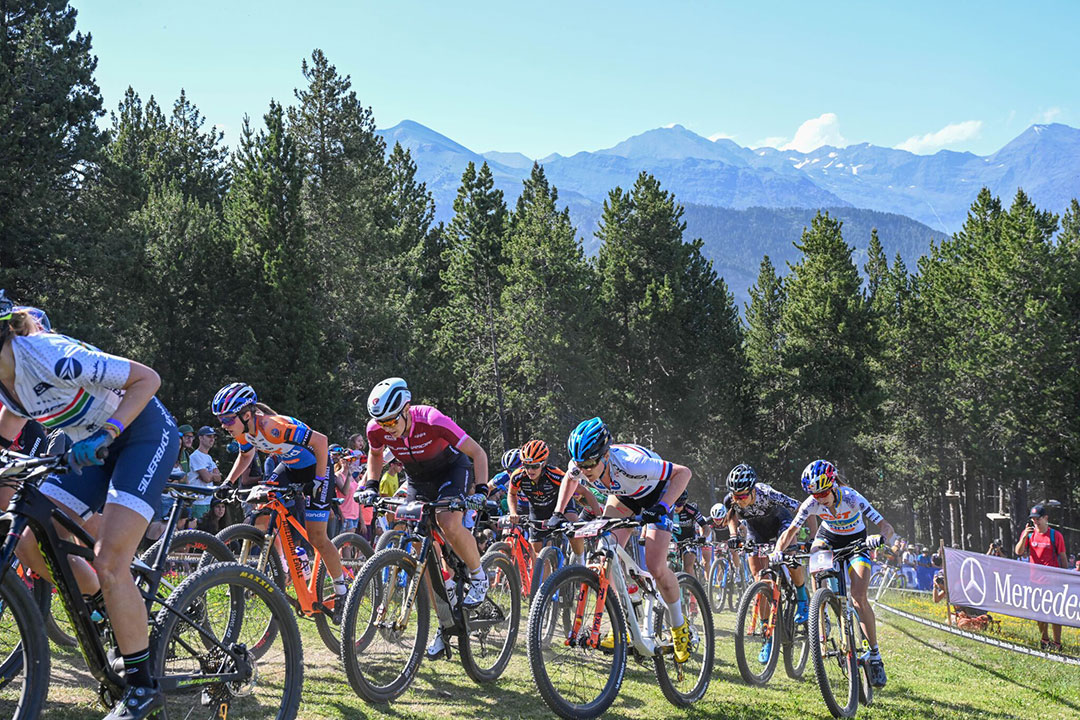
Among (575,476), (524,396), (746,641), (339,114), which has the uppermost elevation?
(339,114)

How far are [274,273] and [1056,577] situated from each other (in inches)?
1229

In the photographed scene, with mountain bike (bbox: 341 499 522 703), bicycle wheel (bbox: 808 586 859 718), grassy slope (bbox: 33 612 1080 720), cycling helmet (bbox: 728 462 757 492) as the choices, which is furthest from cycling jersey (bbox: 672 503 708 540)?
mountain bike (bbox: 341 499 522 703)

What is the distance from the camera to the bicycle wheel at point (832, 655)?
8.29m

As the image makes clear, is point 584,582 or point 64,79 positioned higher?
point 64,79

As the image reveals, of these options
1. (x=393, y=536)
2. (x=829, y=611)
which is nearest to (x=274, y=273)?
(x=393, y=536)

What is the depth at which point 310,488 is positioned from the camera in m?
8.23

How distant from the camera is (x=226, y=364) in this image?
1506 inches

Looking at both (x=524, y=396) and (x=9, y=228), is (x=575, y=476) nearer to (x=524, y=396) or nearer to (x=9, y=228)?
(x=9, y=228)

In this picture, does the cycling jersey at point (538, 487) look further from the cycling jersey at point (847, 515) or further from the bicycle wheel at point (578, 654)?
the bicycle wheel at point (578, 654)

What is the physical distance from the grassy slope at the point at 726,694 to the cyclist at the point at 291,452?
3.26 ft

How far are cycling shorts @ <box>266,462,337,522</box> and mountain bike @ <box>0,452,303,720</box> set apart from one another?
2138mm

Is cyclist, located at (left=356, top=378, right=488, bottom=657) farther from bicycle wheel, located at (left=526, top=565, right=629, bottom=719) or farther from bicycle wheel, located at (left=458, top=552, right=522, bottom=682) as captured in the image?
bicycle wheel, located at (left=526, top=565, right=629, bottom=719)

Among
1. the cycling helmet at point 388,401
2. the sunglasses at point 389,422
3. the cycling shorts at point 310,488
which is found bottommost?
the cycling shorts at point 310,488

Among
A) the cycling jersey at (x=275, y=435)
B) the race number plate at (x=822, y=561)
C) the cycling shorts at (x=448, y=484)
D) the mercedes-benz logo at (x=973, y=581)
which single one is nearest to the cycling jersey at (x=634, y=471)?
the cycling shorts at (x=448, y=484)
